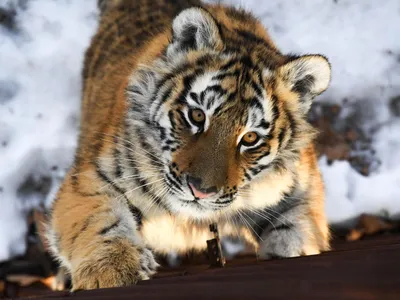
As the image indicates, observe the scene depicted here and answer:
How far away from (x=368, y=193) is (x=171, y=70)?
127 centimetres

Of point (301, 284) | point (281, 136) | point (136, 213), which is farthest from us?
point (136, 213)

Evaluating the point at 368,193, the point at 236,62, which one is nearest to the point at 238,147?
the point at 236,62

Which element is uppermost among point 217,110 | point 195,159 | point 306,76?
point 306,76

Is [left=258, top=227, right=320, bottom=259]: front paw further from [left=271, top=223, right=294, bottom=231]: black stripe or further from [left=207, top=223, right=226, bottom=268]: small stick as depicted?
[left=207, top=223, right=226, bottom=268]: small stick

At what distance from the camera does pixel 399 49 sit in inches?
104

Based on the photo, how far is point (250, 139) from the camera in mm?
1466

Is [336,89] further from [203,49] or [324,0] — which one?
[203,49]

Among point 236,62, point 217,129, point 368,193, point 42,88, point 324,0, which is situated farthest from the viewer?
point 324,0

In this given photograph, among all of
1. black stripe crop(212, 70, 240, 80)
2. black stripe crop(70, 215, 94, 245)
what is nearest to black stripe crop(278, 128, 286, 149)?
black stripe crop(212, 70, 240, 80)

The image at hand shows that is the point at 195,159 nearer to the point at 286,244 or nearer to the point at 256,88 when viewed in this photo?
the point at 256,88

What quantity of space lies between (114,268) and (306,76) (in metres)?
0.81

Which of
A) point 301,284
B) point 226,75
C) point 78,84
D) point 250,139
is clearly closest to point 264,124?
point 250,139

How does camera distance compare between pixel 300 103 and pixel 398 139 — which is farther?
pixel 398 139

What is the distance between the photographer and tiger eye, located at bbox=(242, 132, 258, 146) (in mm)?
1457
